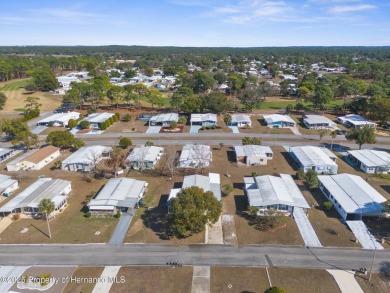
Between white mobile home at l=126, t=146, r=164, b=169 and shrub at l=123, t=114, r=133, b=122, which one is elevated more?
white mobile home at l=126, t=146, r=164, b=169

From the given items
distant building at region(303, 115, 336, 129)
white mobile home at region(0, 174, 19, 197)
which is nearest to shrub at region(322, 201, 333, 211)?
distant building at region(303, 115, 336, 129)

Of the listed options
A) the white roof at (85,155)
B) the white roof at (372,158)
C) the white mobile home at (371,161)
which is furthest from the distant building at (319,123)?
the white roof at (85,155)

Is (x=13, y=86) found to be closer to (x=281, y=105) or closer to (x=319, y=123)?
(x=281, y=105)

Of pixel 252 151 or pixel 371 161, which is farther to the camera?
pixel 252 151

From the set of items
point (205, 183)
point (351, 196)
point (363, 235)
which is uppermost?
point (351, 196)

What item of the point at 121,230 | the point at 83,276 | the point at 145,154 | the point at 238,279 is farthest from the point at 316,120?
the point at 83,276

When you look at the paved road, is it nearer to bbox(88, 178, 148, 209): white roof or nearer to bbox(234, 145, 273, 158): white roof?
bbox(88, 178, 148, 209): white roof
